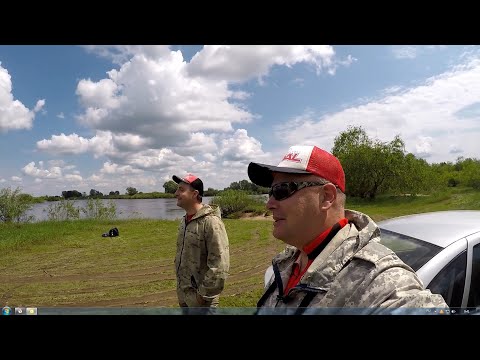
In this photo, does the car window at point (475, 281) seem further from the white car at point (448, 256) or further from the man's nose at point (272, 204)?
the man's nose at point (272, 204)

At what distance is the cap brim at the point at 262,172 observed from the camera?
4.31ft

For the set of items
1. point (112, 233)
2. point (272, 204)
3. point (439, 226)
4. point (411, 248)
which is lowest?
point (112, 233)

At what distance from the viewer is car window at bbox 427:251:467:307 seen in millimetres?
2156

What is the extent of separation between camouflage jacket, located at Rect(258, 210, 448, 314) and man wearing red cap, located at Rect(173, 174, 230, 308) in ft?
5.75

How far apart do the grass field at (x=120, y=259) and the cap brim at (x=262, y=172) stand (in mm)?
2463

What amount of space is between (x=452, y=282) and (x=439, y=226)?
53 centimetres

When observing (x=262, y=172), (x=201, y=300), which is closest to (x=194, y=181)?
(x=201, y=300)

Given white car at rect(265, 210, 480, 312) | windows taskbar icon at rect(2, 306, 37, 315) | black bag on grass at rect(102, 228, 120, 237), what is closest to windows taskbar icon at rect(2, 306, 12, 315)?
windows taskbar icon at rect(2, 306, 37, 315)

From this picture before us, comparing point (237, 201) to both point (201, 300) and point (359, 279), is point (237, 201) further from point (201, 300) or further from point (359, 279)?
point (359, 279)

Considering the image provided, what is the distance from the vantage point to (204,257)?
3.03 metres

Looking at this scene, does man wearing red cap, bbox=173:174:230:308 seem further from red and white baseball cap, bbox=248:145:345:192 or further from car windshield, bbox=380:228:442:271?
red and white baseball cap, bbox=248:145:345:192
